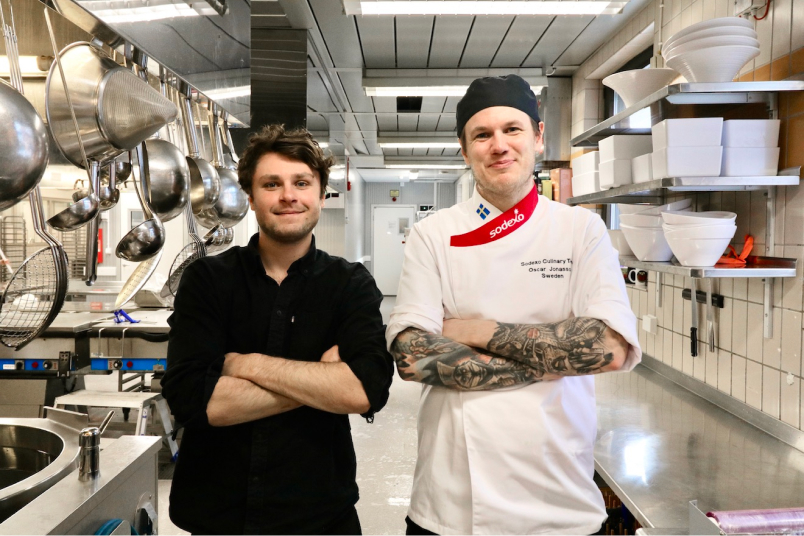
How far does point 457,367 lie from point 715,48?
54.2 inches

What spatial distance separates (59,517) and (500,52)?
12.5 ft

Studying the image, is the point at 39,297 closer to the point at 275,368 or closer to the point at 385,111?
the point at 275,368

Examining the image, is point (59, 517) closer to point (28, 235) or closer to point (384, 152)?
point (28, 235)

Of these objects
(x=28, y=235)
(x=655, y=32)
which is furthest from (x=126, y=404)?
(x=655, y=32)

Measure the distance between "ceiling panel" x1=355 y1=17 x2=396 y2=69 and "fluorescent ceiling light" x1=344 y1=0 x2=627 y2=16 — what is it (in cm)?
104

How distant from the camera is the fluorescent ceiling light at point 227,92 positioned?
5.55ft

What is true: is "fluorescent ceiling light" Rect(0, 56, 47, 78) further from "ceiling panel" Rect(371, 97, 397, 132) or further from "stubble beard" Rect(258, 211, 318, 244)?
"ceiling panel" Rect(371, 97, 397, 132)

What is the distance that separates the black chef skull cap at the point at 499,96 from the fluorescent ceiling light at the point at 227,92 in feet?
2.54

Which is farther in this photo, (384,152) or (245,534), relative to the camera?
(384,152)

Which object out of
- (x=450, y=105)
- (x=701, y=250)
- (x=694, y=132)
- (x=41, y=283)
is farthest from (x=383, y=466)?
(x=450, y=105)

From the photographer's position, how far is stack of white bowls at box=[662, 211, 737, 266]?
188 centimetres

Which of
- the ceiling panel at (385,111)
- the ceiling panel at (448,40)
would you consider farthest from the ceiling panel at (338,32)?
the ceiling panel at (385,111)

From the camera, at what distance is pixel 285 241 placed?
1.34 m

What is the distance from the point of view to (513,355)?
4.09 ft
